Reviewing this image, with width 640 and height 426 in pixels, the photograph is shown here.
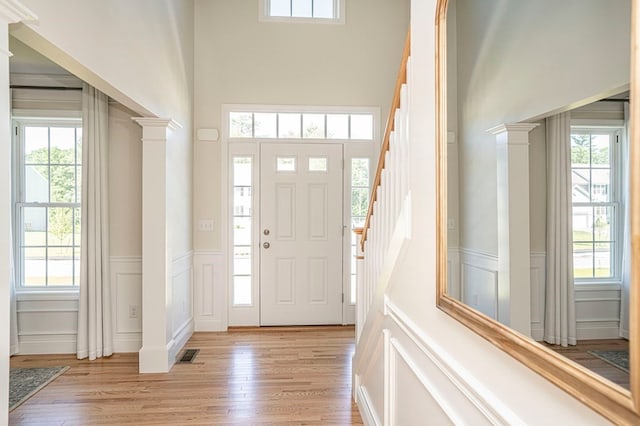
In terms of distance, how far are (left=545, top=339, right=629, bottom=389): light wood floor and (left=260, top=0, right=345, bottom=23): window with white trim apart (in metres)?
4.33

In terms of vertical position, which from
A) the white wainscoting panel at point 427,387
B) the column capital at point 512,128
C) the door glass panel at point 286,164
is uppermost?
the door glass panel at point 286,164

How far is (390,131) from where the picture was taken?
75.2 inches

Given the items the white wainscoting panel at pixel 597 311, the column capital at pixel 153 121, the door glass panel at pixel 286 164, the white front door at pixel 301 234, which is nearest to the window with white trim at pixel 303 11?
the white front door at pixel 301 234

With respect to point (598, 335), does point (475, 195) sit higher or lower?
higher

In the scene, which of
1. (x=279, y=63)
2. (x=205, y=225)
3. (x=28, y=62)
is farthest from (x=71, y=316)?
(x=279, y=63)

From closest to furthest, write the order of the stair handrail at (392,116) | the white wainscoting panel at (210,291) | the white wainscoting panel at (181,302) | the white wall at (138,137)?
1. the stair handrail at (392,116)
2. the white wall at (138,137)
3. the white wainscoting panel at (181,302)
4. the white wainscoting panel at (210,291)

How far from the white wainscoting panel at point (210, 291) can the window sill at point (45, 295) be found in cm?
112

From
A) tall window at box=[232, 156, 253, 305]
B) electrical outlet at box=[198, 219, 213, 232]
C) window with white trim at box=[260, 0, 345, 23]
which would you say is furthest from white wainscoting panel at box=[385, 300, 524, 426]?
window with white trim at box=[260, 0, 345, 23]

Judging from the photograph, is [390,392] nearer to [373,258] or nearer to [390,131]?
[373,258]

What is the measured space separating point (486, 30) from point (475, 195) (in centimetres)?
40

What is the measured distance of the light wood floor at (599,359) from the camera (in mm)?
552

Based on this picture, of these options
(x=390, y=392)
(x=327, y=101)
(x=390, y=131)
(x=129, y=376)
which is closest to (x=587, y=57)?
(x=390, y=131)

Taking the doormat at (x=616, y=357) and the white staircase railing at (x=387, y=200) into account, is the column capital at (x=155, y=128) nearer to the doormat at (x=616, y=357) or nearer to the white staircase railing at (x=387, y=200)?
the white staircase railing at (x=387, y=200)

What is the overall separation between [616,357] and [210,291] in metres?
4.09
